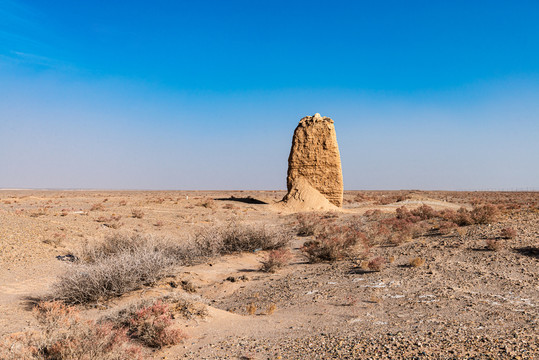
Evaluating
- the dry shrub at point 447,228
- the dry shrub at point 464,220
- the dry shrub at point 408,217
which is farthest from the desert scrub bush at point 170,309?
the dry shrub at point 408,217

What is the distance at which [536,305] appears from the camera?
5.84m

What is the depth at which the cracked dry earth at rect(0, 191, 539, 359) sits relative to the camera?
4.67 meters

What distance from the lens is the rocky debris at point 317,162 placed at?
2623 centimetres

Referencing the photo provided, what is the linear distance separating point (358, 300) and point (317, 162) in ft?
65.5

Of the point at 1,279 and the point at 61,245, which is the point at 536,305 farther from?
the point at 61,245

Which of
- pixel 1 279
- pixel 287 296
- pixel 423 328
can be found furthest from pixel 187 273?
pixel 423 328

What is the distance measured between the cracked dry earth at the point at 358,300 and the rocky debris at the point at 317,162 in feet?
46.1

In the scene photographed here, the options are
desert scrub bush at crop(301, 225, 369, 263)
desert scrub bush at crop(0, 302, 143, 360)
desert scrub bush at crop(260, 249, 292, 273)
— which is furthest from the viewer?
desert scrub bush at crop(301, 225, 369, 263)

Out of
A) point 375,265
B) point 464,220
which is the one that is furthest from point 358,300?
point 464,220

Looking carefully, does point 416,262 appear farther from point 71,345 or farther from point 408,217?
point 408,217

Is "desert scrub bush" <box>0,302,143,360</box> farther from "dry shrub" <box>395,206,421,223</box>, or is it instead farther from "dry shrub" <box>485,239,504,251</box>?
"dry shrub" <box>395,206,421,223</box>

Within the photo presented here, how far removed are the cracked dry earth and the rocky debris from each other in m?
14.0

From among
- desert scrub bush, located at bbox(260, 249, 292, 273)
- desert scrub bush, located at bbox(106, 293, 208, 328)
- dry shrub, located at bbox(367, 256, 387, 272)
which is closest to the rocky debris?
desert scrub bush, located at bbox(260, 249, 292, 273)

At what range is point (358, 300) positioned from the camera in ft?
22.5
